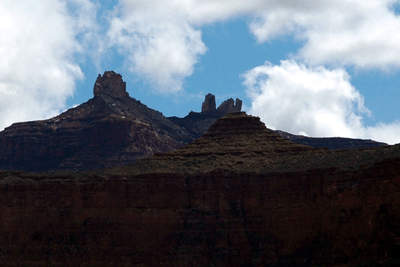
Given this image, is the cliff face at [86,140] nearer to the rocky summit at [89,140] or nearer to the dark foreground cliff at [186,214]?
the rocky summit at [89,140]

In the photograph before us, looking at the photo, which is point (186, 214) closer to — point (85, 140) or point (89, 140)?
point (89, 140)

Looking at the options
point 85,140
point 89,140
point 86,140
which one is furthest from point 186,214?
point 85,140

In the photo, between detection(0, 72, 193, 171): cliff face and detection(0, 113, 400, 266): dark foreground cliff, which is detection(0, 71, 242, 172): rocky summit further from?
detection(0, 113, 400, 266): dark foreground cliff

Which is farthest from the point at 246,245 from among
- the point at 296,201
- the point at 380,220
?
the point at 380,220

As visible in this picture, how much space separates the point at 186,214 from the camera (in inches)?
4117

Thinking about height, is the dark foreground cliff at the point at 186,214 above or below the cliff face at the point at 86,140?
below

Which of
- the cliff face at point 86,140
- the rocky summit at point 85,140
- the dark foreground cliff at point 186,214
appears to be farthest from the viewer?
the cliff face at point 86,140

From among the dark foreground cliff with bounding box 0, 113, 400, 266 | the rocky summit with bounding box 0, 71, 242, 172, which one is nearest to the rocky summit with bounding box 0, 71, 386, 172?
the rocky summit with bounding box 0, 71, 242, 172

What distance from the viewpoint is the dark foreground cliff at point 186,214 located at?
99.4 m

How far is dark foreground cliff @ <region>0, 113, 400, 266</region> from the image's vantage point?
326 feet

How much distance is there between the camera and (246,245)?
333ft

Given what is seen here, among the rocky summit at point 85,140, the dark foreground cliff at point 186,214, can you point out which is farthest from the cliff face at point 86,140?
the dark foreground cliff at point 186,214

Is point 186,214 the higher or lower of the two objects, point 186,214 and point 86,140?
the lower

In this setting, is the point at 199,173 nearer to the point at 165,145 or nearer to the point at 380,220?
the point at 380,220
